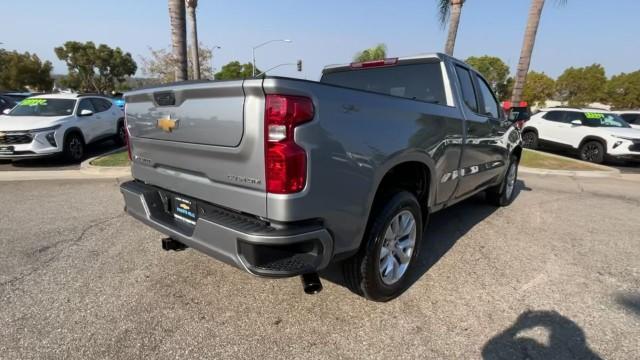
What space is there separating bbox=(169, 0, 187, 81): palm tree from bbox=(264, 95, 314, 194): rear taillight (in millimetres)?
7070

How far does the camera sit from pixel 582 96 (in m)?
56.3

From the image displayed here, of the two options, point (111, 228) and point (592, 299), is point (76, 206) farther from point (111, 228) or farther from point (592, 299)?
point (592, 299)

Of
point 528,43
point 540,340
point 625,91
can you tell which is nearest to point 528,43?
point 528,43

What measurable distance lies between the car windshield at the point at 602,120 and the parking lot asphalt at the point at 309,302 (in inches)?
350

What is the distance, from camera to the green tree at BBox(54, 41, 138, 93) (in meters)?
48.5

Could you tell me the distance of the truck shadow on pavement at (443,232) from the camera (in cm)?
323

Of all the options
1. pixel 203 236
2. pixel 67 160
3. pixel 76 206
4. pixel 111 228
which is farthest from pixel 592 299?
pixel 67 160

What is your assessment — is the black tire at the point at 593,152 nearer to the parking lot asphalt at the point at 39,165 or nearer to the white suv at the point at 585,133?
the white suv at the point at 585,133

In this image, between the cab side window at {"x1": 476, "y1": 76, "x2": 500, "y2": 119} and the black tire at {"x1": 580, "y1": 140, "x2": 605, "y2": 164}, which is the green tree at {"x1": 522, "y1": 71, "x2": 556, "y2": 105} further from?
the cab side window at {"x1": 476, "y1": 76, "x2": 500, "y2": 119}

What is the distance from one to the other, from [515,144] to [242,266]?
4.93m

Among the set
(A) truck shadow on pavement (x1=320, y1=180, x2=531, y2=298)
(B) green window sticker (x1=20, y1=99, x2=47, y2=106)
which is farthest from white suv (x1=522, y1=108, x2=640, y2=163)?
(B) green window sticker (x1=20, y1=99, x2=47, y2=106)

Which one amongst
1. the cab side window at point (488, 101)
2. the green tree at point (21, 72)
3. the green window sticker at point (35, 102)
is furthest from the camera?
the green tree at point (21, 72)

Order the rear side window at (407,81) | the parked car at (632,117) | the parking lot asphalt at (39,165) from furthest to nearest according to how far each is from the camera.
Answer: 1. the parked car at (632,117)
2. the parking lot asphalt at (39,165)
3. the rear side window at (407,81)

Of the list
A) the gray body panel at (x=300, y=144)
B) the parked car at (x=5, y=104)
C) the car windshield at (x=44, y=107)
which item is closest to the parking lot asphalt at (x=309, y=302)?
the gray body panel at (x=300, y=144)
